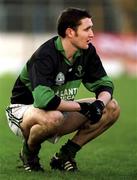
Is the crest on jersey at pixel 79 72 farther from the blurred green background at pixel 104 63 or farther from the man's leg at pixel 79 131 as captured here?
the blurred green background at pixel 104 63

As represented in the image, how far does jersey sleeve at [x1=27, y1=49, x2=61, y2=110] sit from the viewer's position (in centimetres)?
830

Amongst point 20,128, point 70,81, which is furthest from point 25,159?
point 70,81

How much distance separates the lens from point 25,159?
8969 millimetres

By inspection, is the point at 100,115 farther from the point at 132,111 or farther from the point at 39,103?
the point at 132,111

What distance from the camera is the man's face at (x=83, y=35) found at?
8.58 metres

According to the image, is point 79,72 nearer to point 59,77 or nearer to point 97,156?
point 59,77

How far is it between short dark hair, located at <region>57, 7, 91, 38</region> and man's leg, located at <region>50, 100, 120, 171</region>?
94cm

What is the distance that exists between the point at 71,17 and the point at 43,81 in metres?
0.71

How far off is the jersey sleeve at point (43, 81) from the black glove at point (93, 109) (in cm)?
33

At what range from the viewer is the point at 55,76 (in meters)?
8.60

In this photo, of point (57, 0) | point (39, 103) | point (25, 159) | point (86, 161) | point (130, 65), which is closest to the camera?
point (39, 103)

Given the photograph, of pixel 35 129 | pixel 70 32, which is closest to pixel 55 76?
pixel 70 32

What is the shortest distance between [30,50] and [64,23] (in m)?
28.8

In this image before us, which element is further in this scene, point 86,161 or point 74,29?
point 86,161
